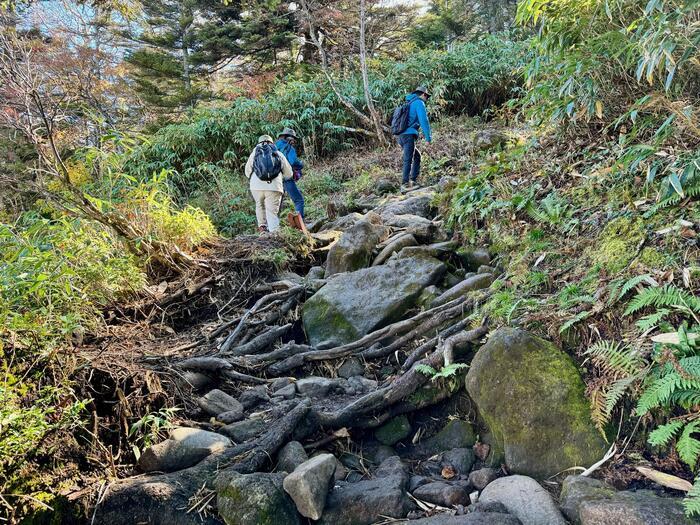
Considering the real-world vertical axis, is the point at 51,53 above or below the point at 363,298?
above

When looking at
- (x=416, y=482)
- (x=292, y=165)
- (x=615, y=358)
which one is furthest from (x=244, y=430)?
(x=292, y=165)

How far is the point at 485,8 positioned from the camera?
59.6ft

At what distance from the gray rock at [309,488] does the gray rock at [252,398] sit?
1361 millimetres

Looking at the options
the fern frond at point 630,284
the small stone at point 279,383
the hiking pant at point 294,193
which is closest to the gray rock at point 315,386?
the small stone at point 279,383

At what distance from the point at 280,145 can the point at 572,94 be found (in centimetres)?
531

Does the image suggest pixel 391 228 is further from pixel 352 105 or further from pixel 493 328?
pixel 352 105

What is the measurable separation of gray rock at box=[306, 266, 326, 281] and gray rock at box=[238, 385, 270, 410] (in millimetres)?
2224

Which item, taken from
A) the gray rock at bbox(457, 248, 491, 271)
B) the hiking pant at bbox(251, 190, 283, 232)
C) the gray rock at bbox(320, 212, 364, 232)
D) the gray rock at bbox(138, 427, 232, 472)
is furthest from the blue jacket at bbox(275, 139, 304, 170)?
the gray rock at bbox(138, 427, 232, 472)

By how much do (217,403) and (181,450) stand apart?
77cm

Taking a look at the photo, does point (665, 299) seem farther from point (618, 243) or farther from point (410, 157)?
point (410, 157)

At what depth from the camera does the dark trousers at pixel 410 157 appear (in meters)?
8.46

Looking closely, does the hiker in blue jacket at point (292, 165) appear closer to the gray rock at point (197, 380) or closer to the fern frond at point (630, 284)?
the gray rock at point (197, 380)

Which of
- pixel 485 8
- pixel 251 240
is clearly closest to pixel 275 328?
pixel 251 240

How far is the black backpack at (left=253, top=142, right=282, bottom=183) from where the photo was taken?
7.62 meters
